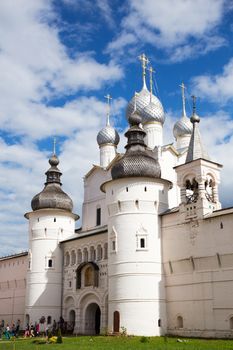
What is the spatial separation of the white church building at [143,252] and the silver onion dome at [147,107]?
0.12 m

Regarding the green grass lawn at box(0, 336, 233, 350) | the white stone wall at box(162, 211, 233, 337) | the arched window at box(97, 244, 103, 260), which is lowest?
the green grass lawn at box(0, 336, 233, 350)

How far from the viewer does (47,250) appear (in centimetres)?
3081

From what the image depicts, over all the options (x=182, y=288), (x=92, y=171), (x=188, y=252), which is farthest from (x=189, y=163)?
(x=92, y=171)

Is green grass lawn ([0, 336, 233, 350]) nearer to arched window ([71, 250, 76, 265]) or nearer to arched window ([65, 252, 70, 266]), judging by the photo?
arched window ([71, 250, 76, 265])

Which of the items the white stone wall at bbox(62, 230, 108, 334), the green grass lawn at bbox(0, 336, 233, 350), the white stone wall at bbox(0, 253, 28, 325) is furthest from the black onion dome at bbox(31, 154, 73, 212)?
the green grass lawn at bbox(0, 336, 233, 350)

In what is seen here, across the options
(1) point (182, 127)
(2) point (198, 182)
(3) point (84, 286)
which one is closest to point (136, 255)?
(2) point (198, 182)

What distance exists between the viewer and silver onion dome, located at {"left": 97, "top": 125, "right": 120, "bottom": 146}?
35062 mm

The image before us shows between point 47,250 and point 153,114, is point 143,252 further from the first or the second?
point 153,114

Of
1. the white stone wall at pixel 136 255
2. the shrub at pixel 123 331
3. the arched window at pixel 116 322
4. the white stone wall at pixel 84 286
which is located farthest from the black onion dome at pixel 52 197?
the shrub at pixel 123 331

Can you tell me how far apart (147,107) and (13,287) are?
16.8 m

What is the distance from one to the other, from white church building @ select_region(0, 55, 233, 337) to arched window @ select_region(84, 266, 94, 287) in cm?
6

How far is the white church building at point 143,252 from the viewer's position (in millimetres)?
21797

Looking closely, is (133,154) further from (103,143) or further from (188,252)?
(103,143)

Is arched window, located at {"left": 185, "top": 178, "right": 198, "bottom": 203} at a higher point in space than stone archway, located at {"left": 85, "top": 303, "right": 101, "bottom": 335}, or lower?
higher
